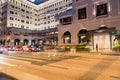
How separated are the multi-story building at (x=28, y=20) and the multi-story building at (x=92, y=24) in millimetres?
29459

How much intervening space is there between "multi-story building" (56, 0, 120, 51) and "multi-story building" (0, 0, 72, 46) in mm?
29459

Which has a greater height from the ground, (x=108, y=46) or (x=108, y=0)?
(x=108, y=0)

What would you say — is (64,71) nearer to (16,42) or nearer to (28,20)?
(16,42)

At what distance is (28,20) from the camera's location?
78812 millimetres

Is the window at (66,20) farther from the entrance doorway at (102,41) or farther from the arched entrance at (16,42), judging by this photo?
the arched entrance at (16,42)

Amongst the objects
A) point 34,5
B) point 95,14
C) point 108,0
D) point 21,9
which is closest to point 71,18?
point 95,14

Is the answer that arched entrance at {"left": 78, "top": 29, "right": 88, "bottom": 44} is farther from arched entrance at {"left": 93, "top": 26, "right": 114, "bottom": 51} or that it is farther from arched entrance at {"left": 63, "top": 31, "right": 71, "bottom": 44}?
arched entrance at {"left": 63, "top": 31, "right": 71, "bottom": 44}

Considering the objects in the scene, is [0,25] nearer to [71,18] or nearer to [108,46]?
[71,18]

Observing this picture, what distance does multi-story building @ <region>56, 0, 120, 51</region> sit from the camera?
27641 millimetres

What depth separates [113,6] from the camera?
28.2m

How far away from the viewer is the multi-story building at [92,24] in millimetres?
27641

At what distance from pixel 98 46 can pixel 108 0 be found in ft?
33.0

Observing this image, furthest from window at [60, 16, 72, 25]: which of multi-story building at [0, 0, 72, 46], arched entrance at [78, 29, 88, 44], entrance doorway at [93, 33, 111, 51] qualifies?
multi-story building at [0, 0, 72, 46]

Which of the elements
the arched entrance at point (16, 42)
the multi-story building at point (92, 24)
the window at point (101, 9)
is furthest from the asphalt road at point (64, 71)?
the arched entrance at point (16, 42)
